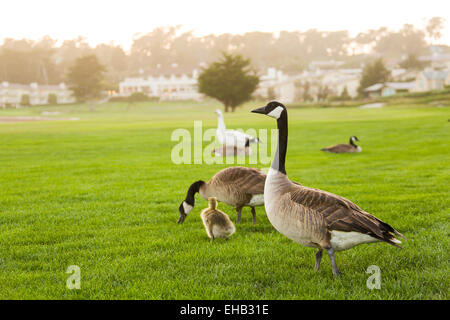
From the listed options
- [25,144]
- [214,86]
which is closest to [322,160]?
[25,144]

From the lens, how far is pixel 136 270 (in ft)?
17.0

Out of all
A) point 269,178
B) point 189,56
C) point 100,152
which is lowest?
point 100,152

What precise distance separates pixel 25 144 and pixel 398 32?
189 m

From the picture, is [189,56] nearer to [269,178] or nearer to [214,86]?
[214,86]

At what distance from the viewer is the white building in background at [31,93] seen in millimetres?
108125

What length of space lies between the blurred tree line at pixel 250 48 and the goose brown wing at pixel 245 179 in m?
144

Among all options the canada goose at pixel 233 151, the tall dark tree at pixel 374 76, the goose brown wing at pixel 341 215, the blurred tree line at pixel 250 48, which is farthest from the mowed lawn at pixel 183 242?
the blurred tree line at pixel 250 48

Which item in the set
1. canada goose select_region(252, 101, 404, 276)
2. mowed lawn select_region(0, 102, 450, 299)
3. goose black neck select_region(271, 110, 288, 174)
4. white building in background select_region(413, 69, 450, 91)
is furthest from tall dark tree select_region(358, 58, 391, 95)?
canada goose select_region(252, 101, 404, 276)

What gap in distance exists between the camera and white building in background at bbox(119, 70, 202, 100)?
433 feet

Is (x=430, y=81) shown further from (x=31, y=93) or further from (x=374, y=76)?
(x=31, y=93)

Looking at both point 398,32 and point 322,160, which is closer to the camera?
point 322,160

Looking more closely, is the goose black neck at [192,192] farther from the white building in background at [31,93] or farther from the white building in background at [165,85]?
the white building in background at [165,85]

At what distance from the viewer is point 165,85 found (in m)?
138
